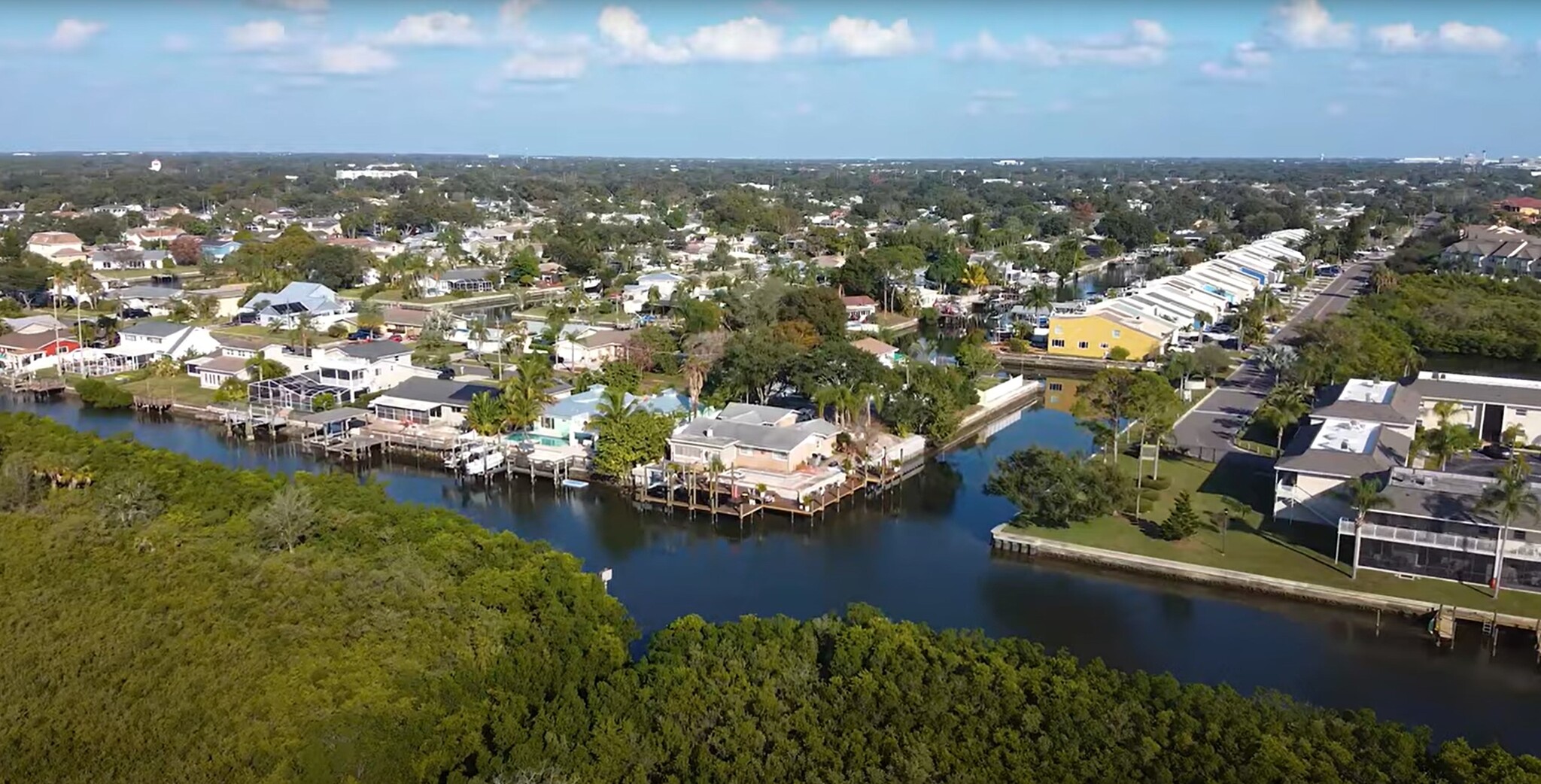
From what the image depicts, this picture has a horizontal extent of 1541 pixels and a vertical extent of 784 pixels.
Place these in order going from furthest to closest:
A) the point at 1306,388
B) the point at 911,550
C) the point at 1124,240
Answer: the point at 1124,240
the point at 1306,388
the point at 911,550

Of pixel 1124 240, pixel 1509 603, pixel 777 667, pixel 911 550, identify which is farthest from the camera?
pixel 1124 240

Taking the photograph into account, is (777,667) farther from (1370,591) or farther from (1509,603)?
(1509,603)

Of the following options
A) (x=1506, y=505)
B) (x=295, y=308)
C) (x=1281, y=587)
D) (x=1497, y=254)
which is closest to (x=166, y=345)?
(x=295, y=308)

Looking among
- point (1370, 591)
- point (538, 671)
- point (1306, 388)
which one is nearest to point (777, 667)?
point (538, 671)

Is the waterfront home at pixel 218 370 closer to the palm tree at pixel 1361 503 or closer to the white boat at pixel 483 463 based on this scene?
the white boat at pixel 483 463

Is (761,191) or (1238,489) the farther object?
(761,191)

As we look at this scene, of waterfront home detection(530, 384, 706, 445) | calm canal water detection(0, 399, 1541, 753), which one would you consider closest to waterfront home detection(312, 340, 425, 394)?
calm canal water detection(0, 399, 1541, 753)

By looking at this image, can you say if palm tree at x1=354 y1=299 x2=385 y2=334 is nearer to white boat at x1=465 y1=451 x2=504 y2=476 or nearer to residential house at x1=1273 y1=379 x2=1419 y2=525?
white boat at x1=465 y1=451 x2=504 y2=476
